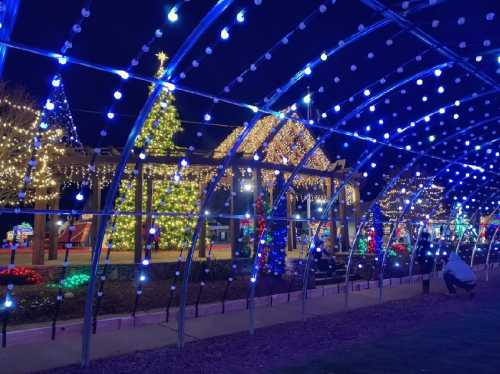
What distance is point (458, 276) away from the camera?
35.3 ft

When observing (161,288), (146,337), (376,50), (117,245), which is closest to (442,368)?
(146,337)

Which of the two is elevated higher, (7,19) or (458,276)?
(7,19)

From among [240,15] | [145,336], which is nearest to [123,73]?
[240,15]

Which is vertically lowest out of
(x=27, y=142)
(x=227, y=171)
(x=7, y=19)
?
(x=7, y=19)

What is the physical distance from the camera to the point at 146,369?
205 inches

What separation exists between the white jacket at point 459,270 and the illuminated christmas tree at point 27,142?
10.8 m

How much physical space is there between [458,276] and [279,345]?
6.29 meters

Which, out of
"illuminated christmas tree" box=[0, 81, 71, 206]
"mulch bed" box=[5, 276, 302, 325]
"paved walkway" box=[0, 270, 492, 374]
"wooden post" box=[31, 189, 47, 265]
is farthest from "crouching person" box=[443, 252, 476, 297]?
"illuminated christmas tree" box=[0, 81, 71, 206]

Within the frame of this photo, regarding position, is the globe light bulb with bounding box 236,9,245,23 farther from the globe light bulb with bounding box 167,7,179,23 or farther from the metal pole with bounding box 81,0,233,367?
the globe light bulb with bounding box 167,7,179,23

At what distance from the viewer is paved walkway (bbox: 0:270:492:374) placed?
5422mm

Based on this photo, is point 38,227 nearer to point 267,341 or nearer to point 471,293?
point 267,341

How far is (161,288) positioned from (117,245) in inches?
287

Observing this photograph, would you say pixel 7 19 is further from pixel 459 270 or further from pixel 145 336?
pixel 459 270

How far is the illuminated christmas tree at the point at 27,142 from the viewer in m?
13.3
